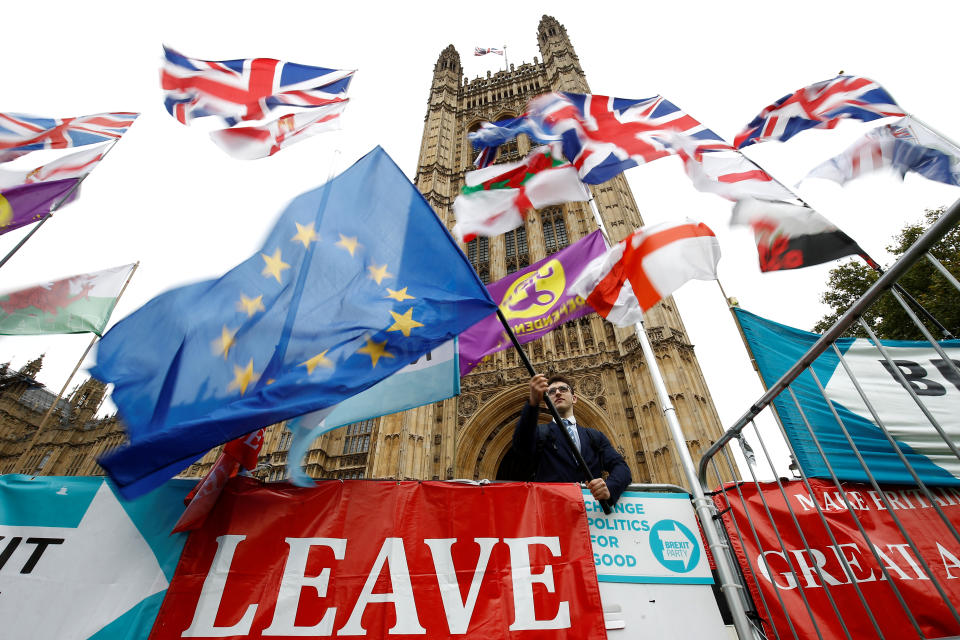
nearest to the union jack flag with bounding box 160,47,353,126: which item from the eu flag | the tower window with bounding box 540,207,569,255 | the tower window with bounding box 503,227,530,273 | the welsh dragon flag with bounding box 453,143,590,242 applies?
the eu flag

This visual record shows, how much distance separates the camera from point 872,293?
2.00 metres

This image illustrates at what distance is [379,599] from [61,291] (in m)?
8.33

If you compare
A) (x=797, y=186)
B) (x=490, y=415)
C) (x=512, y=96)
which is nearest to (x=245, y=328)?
(x=797, y=186)

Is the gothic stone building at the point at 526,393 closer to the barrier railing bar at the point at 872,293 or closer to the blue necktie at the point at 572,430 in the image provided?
the blue necktie at the point at 572,430

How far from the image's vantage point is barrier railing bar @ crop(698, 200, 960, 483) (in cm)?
174

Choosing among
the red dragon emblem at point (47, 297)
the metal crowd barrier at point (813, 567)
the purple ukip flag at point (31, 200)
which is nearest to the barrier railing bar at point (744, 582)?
the metal crowd barrier at point (813, 567)

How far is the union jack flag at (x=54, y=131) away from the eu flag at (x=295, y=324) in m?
5.44

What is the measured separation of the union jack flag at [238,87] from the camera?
4.86 m

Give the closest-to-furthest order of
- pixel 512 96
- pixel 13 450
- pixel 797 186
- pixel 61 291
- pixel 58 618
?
pixel 58 618, pixel 797 186, pixel 61 291, pixel 13 450, pixel 512 96

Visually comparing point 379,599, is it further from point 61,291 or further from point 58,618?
point 61,291

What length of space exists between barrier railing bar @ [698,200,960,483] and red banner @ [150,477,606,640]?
1518 mm

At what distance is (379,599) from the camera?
9.39 ft

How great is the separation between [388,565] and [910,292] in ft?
59.9

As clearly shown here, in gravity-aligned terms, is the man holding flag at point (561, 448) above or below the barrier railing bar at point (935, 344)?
above
